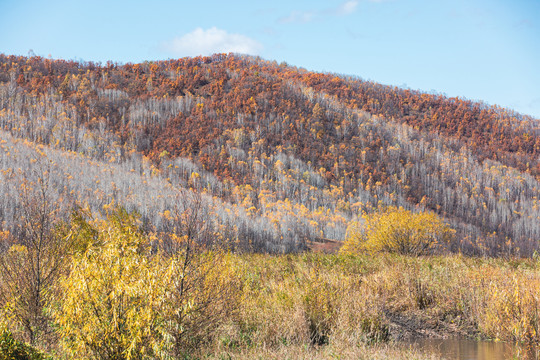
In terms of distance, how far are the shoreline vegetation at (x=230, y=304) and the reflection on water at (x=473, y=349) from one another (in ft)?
1.15

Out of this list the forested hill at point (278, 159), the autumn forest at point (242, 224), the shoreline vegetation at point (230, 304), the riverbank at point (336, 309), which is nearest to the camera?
the shoreline vegetation at point (230, 304)

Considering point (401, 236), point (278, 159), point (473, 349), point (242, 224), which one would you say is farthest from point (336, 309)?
point (278, 159)

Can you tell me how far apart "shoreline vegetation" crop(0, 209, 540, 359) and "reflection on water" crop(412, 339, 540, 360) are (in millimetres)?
349

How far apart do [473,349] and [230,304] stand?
7.93 m

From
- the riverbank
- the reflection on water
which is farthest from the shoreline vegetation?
the reflection on water

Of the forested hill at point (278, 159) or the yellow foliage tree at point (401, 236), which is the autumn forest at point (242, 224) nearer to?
the yellow foliage tree at point (401, 236)

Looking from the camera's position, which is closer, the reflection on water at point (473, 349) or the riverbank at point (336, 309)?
the riverbank at point (336, 309)

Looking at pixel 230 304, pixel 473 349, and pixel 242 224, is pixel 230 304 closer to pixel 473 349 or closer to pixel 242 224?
pixel 473 349

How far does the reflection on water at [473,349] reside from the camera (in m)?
12.4

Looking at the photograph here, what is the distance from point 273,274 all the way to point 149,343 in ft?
38.7

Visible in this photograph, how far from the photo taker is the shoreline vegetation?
8.87 meters

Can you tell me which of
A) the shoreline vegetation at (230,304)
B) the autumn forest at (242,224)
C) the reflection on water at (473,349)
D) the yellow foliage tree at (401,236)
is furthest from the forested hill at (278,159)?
the reflection on water at (473,349)

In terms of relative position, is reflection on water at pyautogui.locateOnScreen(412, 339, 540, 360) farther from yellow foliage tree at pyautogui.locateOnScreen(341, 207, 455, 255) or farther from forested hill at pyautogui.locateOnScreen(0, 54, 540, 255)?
forested hill at pyautogui.locateOnScreen(0, 54, 540, 255)

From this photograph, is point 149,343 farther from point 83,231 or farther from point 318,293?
point 83,231
